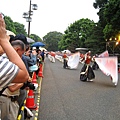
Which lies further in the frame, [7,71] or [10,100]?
[10,100]

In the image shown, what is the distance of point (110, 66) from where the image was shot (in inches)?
454

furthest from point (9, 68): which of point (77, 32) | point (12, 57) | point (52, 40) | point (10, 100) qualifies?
point (52, 40)

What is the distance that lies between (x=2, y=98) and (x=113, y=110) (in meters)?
4.13

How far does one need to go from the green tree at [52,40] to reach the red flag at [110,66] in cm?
11143

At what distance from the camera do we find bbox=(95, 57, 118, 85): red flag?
36.2 feet

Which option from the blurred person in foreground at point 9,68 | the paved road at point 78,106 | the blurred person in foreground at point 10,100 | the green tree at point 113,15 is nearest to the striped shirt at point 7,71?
the blurred person in foreground at point 9,68

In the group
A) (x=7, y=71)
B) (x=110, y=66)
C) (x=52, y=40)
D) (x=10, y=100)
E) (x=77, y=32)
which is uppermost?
(x=52, y=40)

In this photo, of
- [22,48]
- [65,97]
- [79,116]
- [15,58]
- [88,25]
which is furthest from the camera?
[88,25]

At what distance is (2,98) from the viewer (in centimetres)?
294

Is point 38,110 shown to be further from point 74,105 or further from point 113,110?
point 113,110

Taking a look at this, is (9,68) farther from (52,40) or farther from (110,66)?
(52,40)

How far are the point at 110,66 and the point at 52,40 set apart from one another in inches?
4608

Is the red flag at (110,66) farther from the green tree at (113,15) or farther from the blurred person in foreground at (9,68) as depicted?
the green tree at (113,15)

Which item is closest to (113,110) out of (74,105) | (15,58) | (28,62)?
(74,105)
